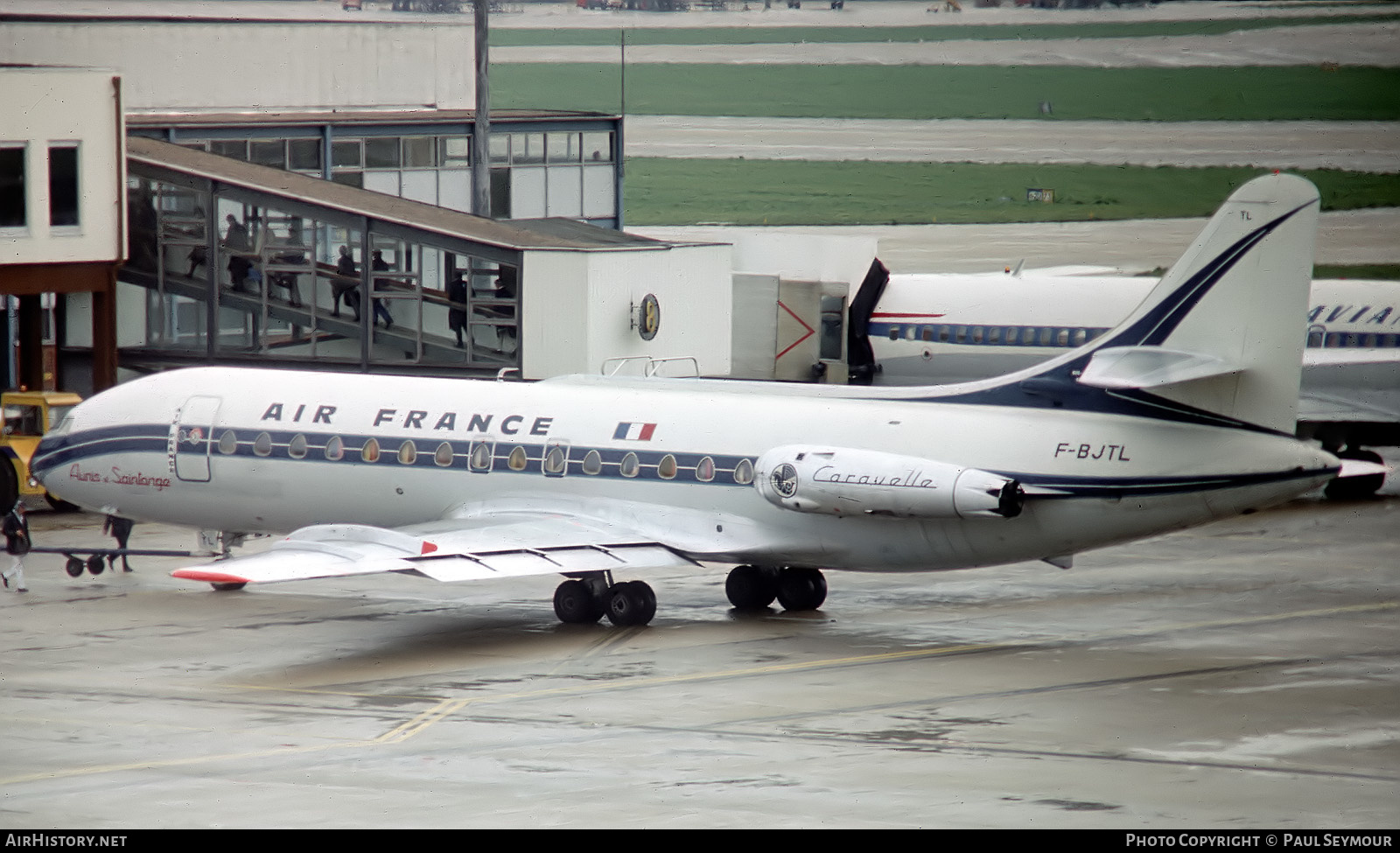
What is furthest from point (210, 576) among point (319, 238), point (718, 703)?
point (319, 238)

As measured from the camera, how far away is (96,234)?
40.8 meters

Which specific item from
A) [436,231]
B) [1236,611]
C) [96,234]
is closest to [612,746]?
[1236,611]

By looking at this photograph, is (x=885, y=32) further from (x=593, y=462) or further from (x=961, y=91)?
(x=593, y=462)

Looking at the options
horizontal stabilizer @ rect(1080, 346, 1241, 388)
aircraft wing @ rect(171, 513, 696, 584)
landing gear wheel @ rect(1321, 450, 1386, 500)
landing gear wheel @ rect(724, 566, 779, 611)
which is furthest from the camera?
landing gear wheel @ rect(1321, 450, 1386, 500)

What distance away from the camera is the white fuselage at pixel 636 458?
25.6m

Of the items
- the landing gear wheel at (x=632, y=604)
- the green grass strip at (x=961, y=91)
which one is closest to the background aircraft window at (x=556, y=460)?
the landing gear wheel at (x=632, y=604)

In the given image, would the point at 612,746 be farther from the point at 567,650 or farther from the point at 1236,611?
the point at 1236,611

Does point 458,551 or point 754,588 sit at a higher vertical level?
point 458,551

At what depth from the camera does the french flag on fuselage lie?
28.2 metres

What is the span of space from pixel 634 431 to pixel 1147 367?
7.01 metres

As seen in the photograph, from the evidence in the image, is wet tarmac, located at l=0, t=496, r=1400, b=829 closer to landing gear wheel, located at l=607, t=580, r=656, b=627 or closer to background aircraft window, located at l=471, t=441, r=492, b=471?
landing gear wheel, located at l=607, t=580, r=656, b=627

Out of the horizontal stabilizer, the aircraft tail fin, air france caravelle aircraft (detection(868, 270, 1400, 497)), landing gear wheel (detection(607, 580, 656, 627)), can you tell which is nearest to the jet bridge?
air france caravelle aircraft (detection(868, 270, 1400, 497))

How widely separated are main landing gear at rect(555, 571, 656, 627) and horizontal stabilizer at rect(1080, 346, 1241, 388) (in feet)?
21.4

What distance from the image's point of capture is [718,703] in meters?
23.0
